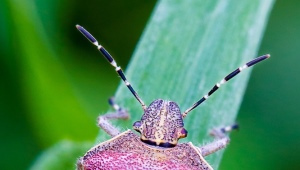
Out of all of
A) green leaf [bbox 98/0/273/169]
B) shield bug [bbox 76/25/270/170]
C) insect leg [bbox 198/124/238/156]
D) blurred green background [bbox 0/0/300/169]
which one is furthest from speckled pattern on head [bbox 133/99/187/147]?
blurred green background [bbox 0/0/300/169]

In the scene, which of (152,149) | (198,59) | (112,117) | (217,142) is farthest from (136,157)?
(198,59)

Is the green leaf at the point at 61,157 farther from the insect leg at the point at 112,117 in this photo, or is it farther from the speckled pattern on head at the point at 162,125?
the speckled pattern on head at the point at 162,125

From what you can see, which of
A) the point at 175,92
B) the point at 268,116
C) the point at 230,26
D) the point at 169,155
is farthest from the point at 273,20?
the point at 169,155

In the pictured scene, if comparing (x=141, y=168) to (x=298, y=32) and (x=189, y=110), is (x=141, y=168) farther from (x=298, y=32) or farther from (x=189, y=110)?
(x=298, y=32)

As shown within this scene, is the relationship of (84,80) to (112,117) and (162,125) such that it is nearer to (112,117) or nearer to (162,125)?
(112,117)

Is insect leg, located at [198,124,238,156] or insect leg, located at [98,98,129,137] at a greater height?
insect leg, located at [98,98,129,137]

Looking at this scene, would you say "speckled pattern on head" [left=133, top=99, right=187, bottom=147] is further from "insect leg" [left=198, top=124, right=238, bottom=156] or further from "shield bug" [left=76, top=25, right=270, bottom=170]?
"insect leg" [left=198, top=124, right=238, bottom=156]
